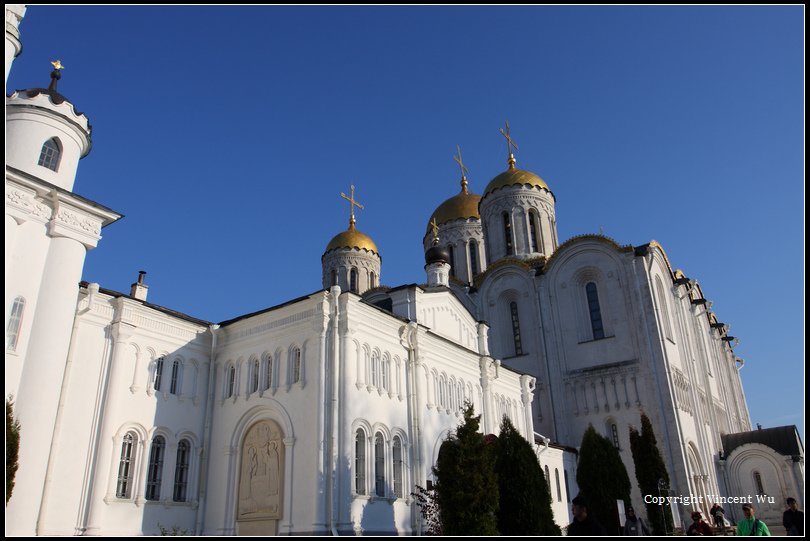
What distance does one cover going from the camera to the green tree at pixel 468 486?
14.8 meters

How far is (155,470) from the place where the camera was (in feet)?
59.7

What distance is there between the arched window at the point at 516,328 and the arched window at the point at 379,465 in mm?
17178

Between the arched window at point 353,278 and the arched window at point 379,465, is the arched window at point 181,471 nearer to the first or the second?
the arched window at point 379,465

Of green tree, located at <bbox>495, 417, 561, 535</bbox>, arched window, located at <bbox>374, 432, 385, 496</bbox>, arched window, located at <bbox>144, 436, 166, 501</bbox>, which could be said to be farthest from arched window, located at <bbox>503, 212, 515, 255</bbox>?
arched window, located at <bbox>144, 436, 166, 501</bbox>

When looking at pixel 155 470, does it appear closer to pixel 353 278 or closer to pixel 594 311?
pixel 594 311

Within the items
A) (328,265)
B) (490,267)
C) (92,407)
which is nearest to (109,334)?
(92,407)

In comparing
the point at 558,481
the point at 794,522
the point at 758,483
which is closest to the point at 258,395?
the point at 794,522

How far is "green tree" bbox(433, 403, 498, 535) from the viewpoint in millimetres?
14773

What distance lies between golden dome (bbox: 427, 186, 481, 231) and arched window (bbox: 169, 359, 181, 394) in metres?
29.0

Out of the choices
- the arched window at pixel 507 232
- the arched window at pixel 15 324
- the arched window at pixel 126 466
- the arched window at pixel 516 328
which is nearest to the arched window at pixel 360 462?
the arched window at pixel 126 466

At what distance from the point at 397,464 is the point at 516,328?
17704 mm

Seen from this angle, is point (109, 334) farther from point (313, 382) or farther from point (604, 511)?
point (604, 511)

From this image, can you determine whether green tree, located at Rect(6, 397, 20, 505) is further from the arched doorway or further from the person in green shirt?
the person in green shirt

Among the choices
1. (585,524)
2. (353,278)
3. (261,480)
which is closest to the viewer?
(585,524)
